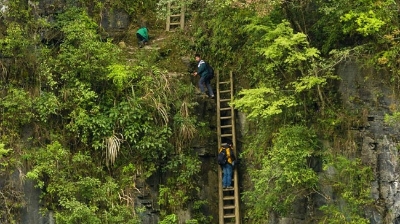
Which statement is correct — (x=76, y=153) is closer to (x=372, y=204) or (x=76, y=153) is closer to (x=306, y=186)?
(x=306, y=186)

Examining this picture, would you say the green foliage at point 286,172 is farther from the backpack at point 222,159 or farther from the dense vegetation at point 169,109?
the backpack at point 222,159

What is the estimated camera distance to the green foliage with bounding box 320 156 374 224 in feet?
44.5

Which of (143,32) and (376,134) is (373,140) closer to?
(376,134)

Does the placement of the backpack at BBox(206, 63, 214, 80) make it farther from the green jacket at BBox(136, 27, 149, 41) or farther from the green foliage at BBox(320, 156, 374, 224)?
the green foliage at BBox(320, 156, 374, 224)

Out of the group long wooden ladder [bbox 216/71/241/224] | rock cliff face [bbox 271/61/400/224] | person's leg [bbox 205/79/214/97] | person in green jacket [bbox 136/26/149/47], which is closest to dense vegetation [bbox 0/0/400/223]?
rock cliff face [bbox 271/61/400/224]

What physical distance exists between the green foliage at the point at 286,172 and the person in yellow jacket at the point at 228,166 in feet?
3.72

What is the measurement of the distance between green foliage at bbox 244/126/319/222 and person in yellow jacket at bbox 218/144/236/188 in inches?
44.6

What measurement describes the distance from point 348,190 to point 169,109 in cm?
464

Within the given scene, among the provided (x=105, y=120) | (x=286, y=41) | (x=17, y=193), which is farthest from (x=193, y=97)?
(x=17, y=193)

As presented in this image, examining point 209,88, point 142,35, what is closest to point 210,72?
point 209,88

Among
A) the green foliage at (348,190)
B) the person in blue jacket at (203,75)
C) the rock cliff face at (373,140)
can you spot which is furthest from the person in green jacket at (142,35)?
the green foliage at (348,190)

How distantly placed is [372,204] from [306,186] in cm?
137

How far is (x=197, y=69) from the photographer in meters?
17.5

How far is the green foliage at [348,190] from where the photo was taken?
44.5 ft
